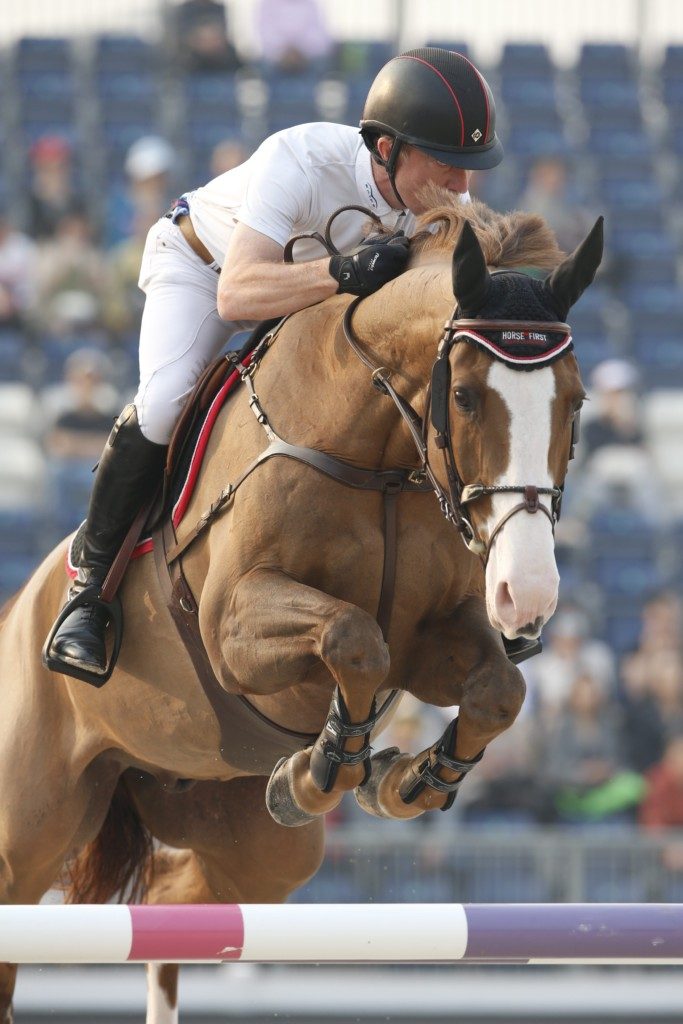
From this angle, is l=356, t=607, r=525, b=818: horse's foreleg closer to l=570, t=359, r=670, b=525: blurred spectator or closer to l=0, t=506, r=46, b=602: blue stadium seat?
l=0, t=506, r=46, b=602: blue stadium seat

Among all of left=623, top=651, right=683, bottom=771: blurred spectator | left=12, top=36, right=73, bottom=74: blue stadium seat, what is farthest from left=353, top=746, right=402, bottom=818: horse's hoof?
left=12, top=36, right=73, bottom=74: blue stadium seat

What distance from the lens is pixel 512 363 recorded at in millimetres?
4082

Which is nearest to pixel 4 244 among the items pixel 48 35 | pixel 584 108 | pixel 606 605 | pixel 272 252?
pixel 48 35

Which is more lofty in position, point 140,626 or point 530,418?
point 530,418

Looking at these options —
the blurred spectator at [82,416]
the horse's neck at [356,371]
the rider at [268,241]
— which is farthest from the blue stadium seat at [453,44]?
the horse's neck at [356,371]

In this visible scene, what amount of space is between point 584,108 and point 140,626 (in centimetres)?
1145

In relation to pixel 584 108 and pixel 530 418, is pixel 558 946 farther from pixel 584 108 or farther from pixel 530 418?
pixel 584 108

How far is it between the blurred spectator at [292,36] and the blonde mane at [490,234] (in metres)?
10.7

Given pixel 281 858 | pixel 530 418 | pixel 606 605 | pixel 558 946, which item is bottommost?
pixel 606 605

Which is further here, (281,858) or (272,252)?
(281,858)

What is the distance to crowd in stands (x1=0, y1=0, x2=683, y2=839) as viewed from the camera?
31.8 feet

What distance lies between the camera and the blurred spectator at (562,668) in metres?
9.75

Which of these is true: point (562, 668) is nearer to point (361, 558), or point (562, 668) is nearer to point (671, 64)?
point (361, 558)

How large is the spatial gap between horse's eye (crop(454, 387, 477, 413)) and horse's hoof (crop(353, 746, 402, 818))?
3.99 feet
